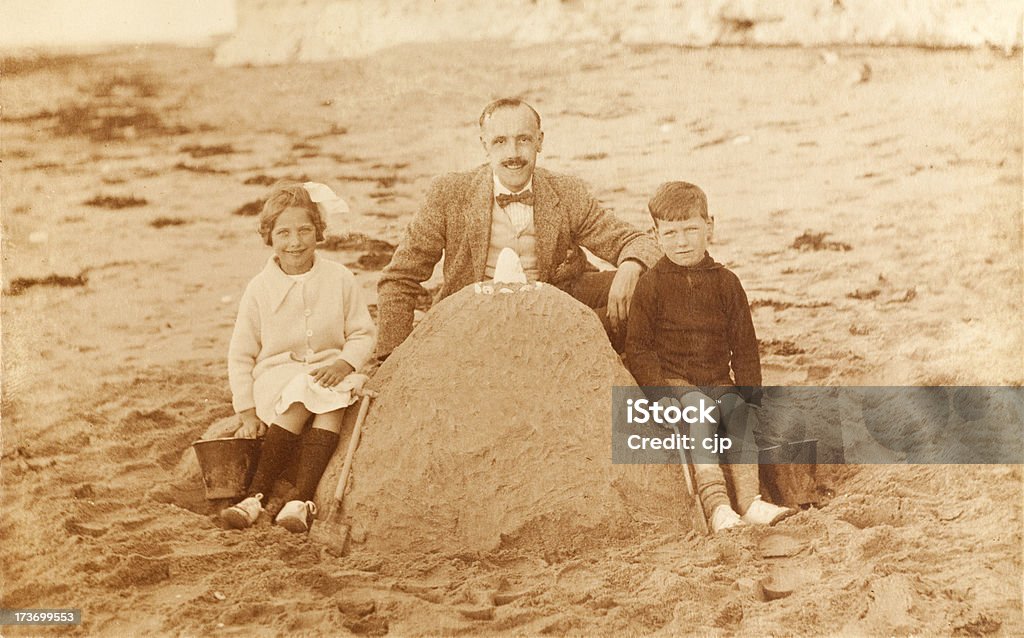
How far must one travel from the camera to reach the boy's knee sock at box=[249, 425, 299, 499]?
4.36m

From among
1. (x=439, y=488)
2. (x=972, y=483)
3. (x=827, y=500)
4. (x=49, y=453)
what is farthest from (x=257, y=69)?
(x=972, y=483)

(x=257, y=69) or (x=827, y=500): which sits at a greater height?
(x=257, y=69)

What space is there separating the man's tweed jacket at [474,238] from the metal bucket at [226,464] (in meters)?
0.64

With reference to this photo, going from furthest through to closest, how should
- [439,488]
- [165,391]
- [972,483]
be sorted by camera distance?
[165,391]
[972,483]
[439,488]

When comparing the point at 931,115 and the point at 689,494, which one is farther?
the point at 931,115

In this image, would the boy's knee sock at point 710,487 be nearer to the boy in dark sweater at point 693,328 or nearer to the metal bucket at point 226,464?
the boy in dark sweater at point 693,328

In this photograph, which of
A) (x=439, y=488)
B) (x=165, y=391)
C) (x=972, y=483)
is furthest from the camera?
(x=165, y=391)

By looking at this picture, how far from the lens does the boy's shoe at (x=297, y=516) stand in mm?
4250

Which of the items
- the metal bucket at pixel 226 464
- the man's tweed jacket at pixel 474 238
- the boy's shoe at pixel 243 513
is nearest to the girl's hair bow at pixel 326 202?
the man's tweed jacket at pixel 474 238

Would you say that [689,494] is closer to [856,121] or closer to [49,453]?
[856,121]

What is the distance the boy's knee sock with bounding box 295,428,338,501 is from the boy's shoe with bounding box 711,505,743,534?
4.36 feet

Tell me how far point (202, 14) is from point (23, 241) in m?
1.19

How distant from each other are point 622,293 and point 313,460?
124cm

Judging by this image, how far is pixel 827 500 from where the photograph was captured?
4383 millimetres
